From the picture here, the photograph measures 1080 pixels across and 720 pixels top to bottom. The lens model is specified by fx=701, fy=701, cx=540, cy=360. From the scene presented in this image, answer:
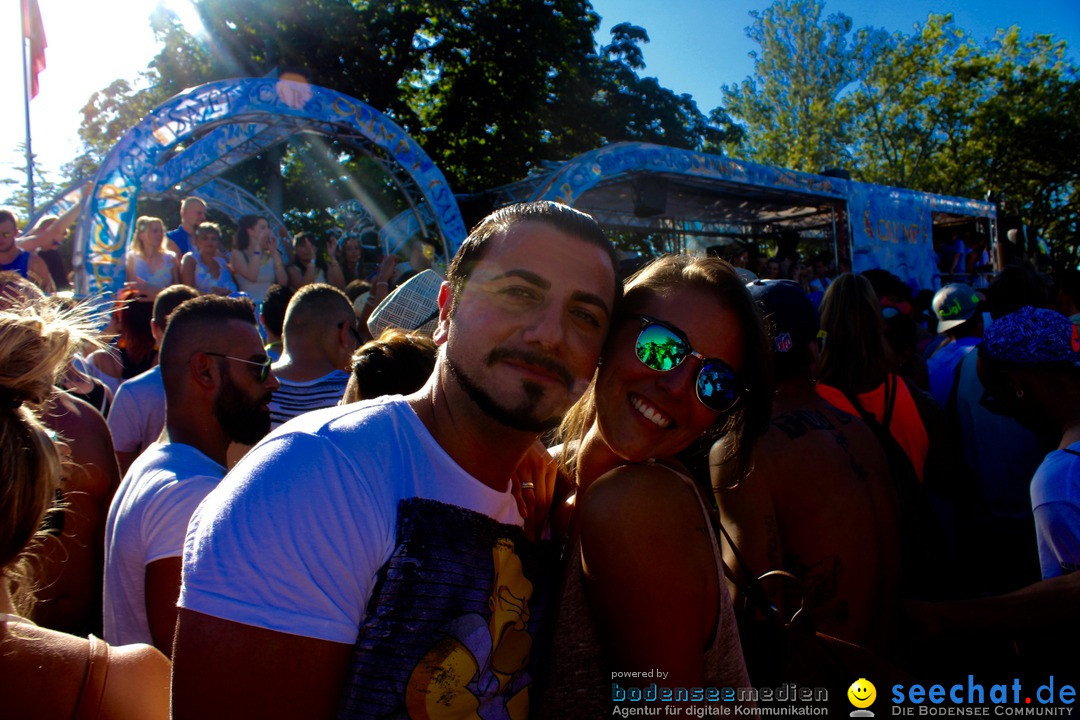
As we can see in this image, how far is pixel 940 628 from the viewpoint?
216 centimetres

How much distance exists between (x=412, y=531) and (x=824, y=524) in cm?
160

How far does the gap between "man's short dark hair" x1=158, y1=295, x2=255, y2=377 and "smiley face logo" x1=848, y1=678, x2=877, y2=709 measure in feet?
8.01

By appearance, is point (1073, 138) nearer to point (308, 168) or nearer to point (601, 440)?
point (308, 168)

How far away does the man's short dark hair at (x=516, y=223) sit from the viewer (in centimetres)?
164

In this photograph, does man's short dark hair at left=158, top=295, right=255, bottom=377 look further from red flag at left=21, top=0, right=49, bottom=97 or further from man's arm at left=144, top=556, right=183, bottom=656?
red flag at left=21, top=0, right=49, bottom=97

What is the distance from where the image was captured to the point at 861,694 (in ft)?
5.20

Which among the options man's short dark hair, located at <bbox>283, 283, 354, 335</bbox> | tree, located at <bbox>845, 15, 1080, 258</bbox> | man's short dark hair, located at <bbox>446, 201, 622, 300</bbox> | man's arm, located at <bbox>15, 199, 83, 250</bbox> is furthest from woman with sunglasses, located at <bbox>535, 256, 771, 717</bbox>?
tree, located at <bbox>845, 15, 1080, 258</bbox>

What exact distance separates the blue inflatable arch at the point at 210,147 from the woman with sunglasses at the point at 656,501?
21.7 ft

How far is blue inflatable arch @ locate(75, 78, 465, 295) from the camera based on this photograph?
271 inches

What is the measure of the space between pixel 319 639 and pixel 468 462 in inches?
17.9

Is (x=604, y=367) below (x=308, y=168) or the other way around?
below

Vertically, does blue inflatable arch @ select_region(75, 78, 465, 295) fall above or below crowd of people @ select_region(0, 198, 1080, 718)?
above

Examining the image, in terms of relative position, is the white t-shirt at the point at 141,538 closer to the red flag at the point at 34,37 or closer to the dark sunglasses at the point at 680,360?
the dark sunglasses at the point at 680,360

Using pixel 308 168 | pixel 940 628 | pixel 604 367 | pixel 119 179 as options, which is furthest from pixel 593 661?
pixel 308 168
